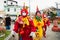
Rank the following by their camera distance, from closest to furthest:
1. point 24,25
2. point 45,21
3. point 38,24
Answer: point 24,25 < point 38,24 < point 45,21

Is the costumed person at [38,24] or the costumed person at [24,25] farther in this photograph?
the costumed person at [38,24]

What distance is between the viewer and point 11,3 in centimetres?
270

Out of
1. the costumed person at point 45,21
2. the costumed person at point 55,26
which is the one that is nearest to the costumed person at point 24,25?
the costumed person at point 45,21

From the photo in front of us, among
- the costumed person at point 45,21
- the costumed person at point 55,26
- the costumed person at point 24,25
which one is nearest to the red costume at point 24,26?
the costumed person at point 24,25

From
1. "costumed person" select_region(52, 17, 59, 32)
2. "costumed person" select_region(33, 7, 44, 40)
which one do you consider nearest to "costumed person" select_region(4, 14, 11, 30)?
"costumed person" select_region(33, 7, 44, 40)

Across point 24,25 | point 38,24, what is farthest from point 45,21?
point 24,25

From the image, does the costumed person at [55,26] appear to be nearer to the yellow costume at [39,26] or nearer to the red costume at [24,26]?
the yellow costume at [39,26]

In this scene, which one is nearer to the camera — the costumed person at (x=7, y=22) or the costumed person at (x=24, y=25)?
the costumed person at (x=24, y=25)

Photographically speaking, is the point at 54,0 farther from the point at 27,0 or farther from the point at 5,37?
the point at 5,37

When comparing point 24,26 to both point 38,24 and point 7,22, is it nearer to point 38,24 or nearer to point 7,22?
point 38,24

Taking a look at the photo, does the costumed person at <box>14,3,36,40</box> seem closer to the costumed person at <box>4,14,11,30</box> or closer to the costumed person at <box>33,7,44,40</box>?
the costumed person at <box>33,7,44,40</box>

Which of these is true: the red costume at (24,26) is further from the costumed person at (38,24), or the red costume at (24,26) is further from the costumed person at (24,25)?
the costumed person at (38,24)

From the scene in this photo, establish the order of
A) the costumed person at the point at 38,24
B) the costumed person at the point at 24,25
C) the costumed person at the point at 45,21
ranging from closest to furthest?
the costumed person at the point at 24,25 → the costumed person at the point at 38,24 → the costumed person at the point at 45,21

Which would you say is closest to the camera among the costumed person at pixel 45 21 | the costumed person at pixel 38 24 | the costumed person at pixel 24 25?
the costumed person at pixel 24 25
